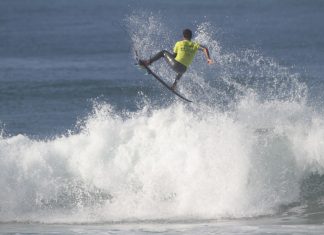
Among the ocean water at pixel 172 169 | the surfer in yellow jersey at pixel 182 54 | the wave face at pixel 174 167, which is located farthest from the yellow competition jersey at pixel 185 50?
the wave face at pixel 174 167

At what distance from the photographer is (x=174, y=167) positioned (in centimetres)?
2191

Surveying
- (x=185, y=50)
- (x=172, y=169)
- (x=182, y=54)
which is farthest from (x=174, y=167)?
(x=185, y=50)

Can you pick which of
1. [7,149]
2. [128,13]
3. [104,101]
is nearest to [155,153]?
[7,149]

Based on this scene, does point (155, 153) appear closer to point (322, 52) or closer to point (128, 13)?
point (322, 52)

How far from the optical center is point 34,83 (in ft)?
133

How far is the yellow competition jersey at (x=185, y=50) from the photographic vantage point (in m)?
20.9

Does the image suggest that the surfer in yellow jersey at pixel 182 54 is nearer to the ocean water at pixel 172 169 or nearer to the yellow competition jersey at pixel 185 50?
the yellow competition jersey at pixel 185 50

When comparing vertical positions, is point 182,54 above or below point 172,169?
above

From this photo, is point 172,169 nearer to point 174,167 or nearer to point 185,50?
point 174,167

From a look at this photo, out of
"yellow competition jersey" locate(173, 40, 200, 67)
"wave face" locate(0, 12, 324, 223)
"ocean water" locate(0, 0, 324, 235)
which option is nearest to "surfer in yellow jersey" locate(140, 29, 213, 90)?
"yellow competition jersey" locate(173, 40, 200, 67)

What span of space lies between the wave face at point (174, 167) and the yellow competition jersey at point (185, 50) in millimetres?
1686

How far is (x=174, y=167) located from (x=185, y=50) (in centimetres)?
301

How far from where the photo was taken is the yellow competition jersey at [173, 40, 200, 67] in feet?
68.5

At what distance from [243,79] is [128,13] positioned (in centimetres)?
5083
